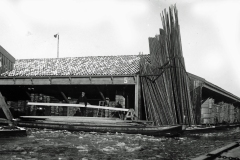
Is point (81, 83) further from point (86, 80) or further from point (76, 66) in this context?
point (76, 66)

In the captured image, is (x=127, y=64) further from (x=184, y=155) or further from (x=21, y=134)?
(x=184, y=155)

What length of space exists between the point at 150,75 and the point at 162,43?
6.63ft

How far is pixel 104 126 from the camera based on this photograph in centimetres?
1301

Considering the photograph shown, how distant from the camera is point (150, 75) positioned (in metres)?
14.6

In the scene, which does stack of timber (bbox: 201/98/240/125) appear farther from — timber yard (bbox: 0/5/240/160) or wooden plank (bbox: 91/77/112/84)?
wooden plank (bbox: 91/77/112/84)

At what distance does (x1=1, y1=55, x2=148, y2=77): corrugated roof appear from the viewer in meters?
18.5

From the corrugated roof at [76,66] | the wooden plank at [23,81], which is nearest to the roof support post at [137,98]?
the corrugated roof at [76,66]

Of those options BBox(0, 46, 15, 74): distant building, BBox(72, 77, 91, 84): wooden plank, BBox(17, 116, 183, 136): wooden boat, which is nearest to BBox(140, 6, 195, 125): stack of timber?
BBox(17, 116, 183, 136): wooden boat

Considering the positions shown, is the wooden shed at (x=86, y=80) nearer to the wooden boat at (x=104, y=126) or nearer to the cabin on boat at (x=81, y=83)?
the cabin on boat at (x=81, y=83)

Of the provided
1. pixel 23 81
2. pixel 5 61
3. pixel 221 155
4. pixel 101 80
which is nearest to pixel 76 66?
pixel 23 81

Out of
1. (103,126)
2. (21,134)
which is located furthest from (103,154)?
(103,126)

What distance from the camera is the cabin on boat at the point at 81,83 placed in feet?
53.8

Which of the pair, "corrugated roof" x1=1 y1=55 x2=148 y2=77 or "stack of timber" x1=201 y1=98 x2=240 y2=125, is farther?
"stack of timber" x1=201 y1=98 x2=240 y2=125

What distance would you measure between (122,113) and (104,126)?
511 centimetres
